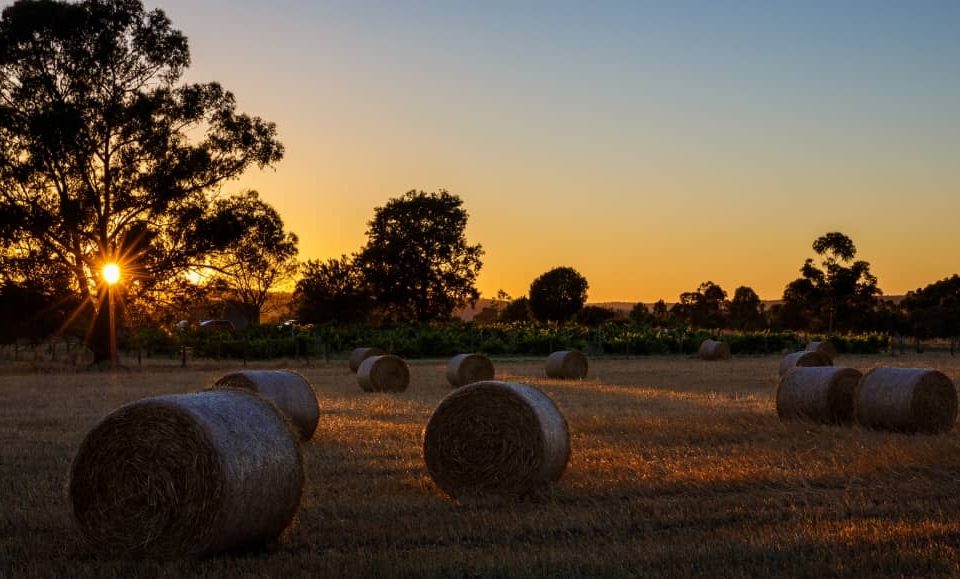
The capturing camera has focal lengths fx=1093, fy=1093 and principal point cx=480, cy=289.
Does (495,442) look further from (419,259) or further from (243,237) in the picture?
(419,259)

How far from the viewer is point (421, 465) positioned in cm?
1309

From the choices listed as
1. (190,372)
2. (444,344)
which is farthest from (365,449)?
(444,344)

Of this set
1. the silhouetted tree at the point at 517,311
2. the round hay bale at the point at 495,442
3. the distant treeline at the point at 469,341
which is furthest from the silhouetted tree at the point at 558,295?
the round hay bale at the point at 495,442

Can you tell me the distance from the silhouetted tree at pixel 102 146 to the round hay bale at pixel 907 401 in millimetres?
28982

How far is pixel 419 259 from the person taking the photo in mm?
79750

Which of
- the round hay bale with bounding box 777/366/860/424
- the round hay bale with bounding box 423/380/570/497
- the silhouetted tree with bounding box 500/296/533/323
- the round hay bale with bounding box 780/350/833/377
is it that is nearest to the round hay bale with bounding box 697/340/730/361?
the round hay bale with bounding box 780/350/833/377

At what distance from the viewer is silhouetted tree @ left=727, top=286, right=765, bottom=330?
94.1m

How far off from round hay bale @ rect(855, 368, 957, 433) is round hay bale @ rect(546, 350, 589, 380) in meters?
15.5

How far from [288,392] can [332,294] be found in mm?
60975

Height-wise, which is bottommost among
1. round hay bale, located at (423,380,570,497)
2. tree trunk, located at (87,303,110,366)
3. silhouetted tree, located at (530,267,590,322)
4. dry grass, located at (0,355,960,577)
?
dry grass, located at (0,355,960,577)

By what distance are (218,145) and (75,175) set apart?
5285 mm

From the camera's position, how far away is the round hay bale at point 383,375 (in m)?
26.8

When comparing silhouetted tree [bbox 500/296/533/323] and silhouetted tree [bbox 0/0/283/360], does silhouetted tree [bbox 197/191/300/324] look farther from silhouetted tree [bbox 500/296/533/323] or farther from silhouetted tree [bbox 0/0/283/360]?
silhouetted tree [bbox 500/296/533/323]

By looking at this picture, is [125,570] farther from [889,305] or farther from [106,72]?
[889,305]
